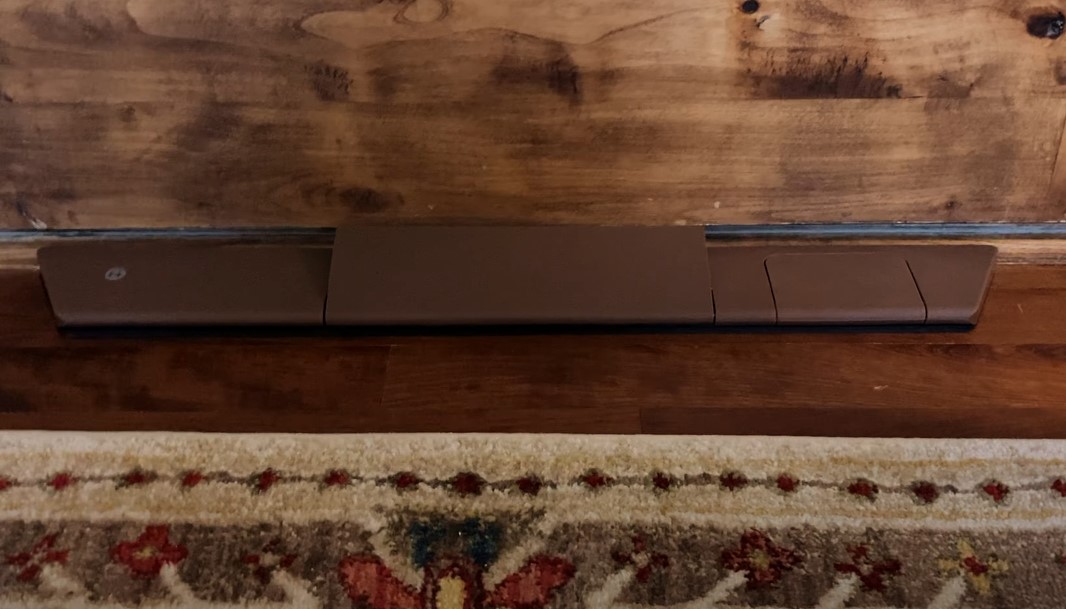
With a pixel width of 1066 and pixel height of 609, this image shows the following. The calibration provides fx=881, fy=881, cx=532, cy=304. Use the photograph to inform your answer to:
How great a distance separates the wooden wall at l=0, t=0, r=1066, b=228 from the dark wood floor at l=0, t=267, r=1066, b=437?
0.19 m

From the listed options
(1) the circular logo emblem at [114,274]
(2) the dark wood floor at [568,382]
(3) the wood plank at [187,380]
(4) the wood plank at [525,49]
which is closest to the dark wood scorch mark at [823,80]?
(4) the wood plank at [525,49]

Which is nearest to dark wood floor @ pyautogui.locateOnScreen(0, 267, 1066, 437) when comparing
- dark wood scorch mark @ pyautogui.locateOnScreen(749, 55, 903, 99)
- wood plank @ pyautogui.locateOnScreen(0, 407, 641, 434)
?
wood plank @ pyautogui.locateOnScreen(0, 407, 641, 434)

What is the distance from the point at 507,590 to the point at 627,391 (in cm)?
32

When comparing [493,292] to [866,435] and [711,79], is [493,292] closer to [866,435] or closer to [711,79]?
[711,79]

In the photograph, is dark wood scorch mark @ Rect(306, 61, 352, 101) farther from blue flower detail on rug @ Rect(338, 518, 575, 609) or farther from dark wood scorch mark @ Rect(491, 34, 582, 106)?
blue flower detail on rug @ Rect(338, 518, 575, 609)

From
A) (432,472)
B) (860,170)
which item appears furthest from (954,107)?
(432,472)

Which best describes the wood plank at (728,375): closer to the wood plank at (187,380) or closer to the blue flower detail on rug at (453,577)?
the wood plank at (187,380)

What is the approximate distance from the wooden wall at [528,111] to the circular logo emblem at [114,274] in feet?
0.26

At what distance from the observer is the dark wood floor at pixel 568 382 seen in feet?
3.58

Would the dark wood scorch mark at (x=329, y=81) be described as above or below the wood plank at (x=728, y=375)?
above

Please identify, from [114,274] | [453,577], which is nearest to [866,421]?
[453,577]

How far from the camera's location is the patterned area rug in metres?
0.91

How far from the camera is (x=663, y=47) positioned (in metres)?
1.12

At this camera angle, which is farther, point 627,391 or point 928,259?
point 928,259
